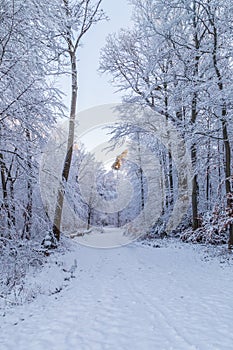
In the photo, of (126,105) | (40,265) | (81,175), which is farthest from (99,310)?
(81,175)

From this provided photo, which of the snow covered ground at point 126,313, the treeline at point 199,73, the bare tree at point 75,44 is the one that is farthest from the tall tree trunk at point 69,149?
the treeline at point 199,73

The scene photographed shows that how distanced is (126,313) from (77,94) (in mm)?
9466

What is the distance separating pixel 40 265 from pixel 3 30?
A: 5.89 metres

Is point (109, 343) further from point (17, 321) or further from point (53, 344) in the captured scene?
point (17, 321)

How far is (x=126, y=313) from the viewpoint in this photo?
13.6 ft

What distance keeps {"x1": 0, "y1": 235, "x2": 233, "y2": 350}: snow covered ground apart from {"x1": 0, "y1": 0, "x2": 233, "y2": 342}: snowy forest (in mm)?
1111

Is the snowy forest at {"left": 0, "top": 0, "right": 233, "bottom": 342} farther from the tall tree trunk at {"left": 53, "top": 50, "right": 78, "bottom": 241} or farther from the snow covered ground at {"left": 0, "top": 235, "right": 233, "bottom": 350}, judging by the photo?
the snow covered ground at {"left": 0, "top": 235, "right": 233, "bottom": 350}

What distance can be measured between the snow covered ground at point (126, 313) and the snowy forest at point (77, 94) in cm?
111

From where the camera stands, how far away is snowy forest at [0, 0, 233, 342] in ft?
17.1

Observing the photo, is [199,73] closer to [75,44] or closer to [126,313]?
[75,44]

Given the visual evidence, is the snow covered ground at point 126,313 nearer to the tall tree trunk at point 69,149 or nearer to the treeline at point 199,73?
the tall tree trunk at point 69,149

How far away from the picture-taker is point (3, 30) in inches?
196

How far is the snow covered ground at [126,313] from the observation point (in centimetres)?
318

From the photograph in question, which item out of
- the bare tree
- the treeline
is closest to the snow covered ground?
the bare tree
